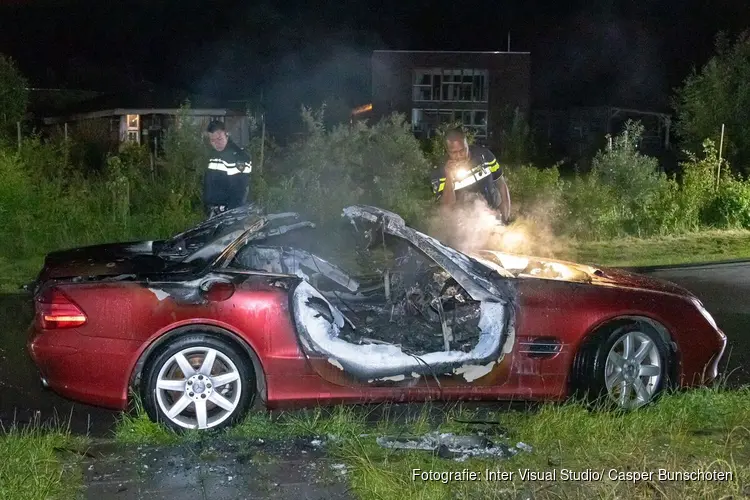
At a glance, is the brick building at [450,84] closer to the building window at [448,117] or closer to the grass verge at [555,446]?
the building window at [448,117]

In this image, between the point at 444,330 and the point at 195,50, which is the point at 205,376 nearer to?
the point at 444,330

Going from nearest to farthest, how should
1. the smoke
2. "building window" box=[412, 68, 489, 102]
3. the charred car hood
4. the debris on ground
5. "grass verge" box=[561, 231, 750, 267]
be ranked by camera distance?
the debris on ground
the charred car hood
the smoke
"grass verge" box=[561, 231, 750, 267]
"building window" box=[412, 68, 489, 102]

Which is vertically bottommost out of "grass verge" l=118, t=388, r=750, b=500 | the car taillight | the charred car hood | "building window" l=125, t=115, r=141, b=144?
"grass verge" l=118, t=388, r=750, b=500

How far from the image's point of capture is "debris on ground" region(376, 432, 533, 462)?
16.8ft

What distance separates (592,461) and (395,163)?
35.0 feet

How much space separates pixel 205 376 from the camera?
18.1 feet

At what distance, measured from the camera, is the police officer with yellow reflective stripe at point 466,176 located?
957 cm

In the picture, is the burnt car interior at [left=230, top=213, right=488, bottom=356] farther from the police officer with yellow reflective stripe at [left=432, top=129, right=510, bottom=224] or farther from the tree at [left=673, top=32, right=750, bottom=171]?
the tree at [left=673, top=32, right=750, bottom=171]

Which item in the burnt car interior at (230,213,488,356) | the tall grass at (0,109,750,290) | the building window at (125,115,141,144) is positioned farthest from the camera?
the building window at (125,115,141,144)

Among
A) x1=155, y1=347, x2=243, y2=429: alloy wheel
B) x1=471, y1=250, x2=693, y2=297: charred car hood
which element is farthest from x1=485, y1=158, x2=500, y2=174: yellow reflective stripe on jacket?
x1=155, y1=347, x2=243, y2=429: alloy wheel

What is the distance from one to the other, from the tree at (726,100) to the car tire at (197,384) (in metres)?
18.5

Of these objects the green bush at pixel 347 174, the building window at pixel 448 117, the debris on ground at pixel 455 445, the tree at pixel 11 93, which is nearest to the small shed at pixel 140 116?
the tree at pixel 11 93

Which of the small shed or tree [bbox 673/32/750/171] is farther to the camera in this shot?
the small shed

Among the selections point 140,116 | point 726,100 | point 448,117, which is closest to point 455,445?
point 726,100
